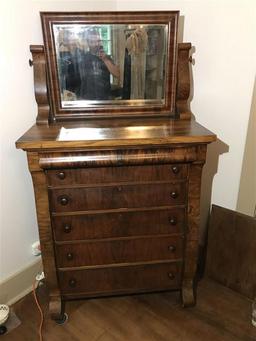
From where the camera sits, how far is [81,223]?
1.30 meters

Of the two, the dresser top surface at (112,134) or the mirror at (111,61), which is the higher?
the mirror at (111,61)

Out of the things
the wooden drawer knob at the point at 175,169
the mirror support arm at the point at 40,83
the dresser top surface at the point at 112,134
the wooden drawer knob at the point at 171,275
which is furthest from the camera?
the wooden drawer knob at the point at 171,275

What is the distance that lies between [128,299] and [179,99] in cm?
113

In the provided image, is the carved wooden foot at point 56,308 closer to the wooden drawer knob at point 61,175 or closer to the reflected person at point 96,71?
the wooden drawer knob at point 61,175

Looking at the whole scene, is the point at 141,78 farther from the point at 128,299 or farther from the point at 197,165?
the point at 128,299

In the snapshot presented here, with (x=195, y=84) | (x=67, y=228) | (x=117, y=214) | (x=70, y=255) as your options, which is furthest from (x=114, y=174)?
(x=195, y=84)

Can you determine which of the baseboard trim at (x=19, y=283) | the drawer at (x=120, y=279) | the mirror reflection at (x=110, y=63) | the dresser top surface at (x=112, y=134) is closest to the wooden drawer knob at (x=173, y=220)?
the drawer at (x=120, y=279)

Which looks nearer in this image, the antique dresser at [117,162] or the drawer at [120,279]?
the antique dresser at [117,162]

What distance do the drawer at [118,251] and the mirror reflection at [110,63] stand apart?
2.25 ft

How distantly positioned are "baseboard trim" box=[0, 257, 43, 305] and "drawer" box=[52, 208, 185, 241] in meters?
0.49

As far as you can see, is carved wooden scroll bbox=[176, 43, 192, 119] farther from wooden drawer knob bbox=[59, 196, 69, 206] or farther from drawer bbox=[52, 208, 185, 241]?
wooden drawer knob bbox=[59, 196, 69, 206]

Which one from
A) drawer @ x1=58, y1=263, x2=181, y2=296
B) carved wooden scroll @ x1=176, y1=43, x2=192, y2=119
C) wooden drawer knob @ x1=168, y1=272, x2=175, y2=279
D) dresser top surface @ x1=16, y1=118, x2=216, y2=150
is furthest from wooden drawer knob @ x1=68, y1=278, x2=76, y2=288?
carved wooden scroll @ x1=176, y1=43, x2=192, y2=119

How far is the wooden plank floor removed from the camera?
1.42 meters

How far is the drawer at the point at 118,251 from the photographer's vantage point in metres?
1.36
